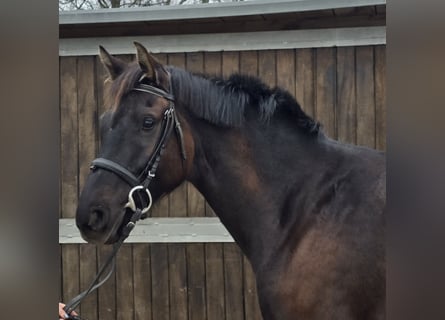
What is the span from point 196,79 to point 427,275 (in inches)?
61.8

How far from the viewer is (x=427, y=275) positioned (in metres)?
0.54

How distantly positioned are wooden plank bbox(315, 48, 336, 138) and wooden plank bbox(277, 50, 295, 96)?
0.48 feet

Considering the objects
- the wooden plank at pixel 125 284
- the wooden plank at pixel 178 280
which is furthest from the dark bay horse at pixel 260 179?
the wooden plank at pixel 125 284

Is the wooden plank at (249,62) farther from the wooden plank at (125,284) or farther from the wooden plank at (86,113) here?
the wooden plank at (125,284)

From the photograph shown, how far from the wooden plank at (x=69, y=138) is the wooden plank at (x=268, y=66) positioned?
1157 millimetres

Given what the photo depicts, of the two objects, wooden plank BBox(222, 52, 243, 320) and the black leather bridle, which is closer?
the black leather bridle

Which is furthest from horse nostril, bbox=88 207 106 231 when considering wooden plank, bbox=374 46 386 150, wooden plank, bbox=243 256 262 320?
wooden plank, bbox=374 46 386 150

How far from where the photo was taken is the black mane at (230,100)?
1957 mm

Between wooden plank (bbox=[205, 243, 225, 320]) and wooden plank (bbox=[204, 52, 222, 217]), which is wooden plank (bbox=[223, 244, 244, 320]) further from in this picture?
wooden plank (bbox=[204, 52, 222, 217])

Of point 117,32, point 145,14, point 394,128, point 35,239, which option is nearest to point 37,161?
point 35,239

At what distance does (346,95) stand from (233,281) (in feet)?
4.24

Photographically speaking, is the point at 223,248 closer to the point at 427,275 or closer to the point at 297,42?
the point at 297,42

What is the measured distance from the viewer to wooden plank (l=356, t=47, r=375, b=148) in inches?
115

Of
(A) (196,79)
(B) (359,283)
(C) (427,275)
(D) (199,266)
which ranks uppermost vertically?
(A) (196,79)
